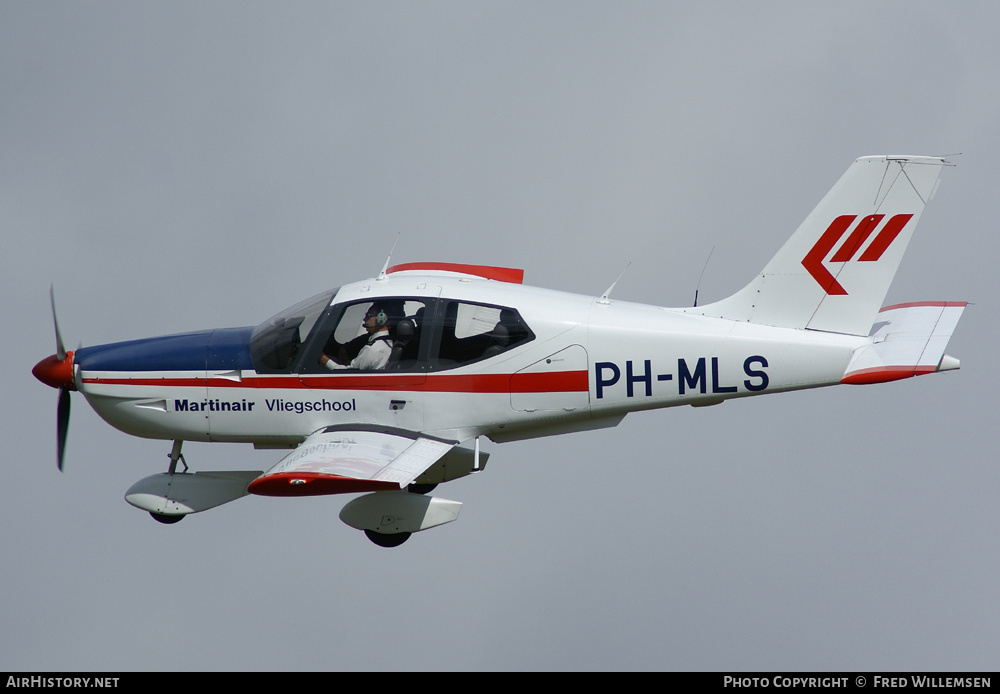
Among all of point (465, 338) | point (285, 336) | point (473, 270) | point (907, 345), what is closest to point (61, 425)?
point (285, 336)

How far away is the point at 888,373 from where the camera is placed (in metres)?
15.0

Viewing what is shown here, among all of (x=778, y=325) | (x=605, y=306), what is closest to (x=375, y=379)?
(x=605, y=306)

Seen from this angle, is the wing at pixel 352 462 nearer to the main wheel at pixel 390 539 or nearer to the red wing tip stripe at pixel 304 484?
the red wing tip stripe at pixel 304 484

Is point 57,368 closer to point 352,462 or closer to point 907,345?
point 352,462

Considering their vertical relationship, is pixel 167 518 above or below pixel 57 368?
below

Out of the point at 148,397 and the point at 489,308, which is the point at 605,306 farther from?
the point at 148,397

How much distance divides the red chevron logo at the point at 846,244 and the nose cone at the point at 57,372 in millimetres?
8250

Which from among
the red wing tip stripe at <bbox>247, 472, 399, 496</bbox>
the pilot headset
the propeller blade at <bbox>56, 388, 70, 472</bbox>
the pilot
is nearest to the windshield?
the pilot

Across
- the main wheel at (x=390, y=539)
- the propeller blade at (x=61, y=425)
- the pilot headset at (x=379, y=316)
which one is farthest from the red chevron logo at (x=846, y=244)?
the propeller blade at (x=61, y=425)

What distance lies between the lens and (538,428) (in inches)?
635

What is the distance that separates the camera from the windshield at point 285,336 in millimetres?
16047

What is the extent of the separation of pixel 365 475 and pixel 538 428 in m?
2.32

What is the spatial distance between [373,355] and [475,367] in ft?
3.67

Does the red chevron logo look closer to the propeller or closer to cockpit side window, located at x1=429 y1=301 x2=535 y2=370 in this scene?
cockpit side window, located at x1=429 y1=301 x2=535 y2=370
